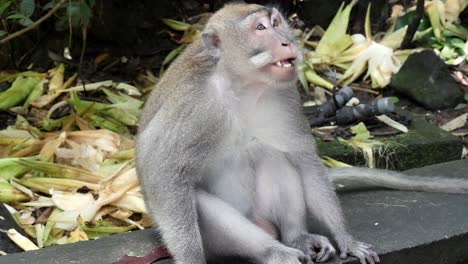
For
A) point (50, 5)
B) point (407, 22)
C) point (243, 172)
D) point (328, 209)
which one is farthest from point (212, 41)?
point (407, 22)

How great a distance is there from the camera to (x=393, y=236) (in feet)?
14.2

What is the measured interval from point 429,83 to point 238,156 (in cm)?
370

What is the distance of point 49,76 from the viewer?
7500 millimetres

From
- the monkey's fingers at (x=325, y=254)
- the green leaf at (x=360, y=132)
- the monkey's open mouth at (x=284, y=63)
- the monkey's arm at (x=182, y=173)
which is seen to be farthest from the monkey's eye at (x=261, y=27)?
the green leaf at (x=360, y=132)

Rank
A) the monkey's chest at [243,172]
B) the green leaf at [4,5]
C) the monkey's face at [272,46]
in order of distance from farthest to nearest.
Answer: the green leaf at [4,5] < the monkey's chest at [243,172] < the monkey's face at [272,46]

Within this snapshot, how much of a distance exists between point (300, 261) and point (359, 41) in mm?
4662

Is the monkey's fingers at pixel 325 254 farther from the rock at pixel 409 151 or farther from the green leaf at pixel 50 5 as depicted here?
the green leaf at pixel 50 5

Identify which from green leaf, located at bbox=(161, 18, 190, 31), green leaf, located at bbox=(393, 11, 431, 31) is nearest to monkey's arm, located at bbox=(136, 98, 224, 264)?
green leaf, located at bbox=(161, 18, 190, 31)

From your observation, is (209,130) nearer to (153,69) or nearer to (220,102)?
(220,102)

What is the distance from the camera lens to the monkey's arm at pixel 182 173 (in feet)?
12.5

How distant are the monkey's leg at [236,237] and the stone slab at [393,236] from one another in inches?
13.0

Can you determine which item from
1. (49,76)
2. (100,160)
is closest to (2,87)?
(49,76)

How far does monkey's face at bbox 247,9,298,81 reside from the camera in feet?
12.0

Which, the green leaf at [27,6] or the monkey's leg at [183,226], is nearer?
the monkey's leg at [183,226]
